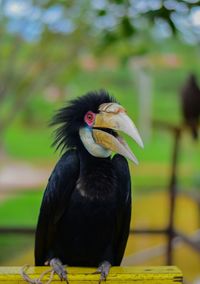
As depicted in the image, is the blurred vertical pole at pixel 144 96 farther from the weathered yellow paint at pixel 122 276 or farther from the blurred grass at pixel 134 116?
the weathered yellow paint at pixel 122 276

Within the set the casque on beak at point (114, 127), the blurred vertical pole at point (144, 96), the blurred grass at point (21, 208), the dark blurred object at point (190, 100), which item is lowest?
the blurred grass at point (21, 208)

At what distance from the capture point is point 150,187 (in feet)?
23.8

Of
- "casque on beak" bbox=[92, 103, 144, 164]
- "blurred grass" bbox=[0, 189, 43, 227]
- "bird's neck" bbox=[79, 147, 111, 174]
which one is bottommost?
"blurred grass" bbox=[0, 189, 43, 227]

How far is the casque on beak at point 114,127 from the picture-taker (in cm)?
134

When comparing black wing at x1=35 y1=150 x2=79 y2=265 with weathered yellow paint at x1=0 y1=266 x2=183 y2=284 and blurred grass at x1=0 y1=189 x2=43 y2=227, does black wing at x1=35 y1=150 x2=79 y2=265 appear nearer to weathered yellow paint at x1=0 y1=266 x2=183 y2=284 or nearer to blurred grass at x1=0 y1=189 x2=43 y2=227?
weathered yellow paint at x1=0 y1=266 x2=183 y2=284

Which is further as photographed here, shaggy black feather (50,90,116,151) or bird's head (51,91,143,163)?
shaggy black feather (50,90,116,151)

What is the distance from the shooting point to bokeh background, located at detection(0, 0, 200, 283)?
13.2ft

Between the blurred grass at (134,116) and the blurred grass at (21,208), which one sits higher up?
the blurred grass at (134,116)

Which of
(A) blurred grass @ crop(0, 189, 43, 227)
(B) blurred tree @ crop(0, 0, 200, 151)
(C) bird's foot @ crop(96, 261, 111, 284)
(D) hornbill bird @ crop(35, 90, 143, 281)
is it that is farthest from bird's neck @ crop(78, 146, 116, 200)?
(A) blurred grass @ crop(0, 189, 43, 227)

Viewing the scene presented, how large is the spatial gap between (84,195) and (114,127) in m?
0.22

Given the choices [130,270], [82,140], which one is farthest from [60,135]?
[130,270]

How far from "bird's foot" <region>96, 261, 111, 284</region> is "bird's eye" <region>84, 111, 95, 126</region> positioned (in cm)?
34

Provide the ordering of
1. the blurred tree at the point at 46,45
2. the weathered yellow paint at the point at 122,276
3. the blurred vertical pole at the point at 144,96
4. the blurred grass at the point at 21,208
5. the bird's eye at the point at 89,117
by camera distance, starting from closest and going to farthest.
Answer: the weathered yellow paint at the point at 122,276 < the bird's eye at the point at 89,117 < the blurred tree at the point at 46,45 < the blurred grass at the point at 21,208 < the blurred vertical pole at the point at 144,96

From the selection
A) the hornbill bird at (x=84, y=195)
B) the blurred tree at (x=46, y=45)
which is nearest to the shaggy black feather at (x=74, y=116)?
the hornbill bird at (x=84, y=195)
